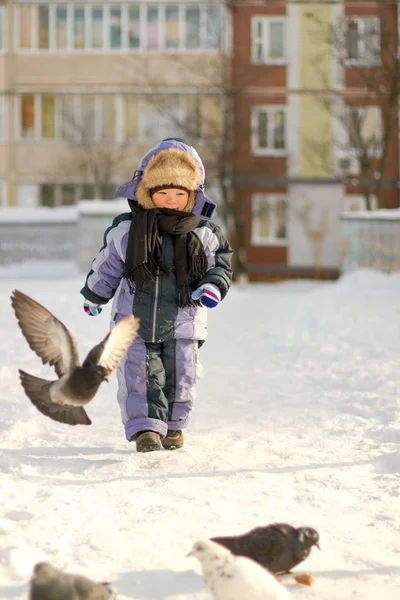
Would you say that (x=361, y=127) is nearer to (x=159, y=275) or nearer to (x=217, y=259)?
(x=217, y=259)

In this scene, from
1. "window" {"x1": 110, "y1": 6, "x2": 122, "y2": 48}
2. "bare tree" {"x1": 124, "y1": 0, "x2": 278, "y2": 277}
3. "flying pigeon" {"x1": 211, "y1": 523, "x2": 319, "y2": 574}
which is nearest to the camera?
"flying pigeon" {"x1": 211, "y1": 523, "x2": 319, "y2": 574}

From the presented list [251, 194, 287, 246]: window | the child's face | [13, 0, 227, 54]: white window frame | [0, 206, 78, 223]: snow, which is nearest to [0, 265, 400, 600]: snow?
the child's face

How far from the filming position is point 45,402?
12.3ft

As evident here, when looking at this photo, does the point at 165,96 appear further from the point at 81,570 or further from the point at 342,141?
the point at 81,570

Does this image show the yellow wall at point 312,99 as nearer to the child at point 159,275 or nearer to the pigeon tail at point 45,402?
the child at point 159,275

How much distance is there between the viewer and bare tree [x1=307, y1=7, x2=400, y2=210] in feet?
63.3

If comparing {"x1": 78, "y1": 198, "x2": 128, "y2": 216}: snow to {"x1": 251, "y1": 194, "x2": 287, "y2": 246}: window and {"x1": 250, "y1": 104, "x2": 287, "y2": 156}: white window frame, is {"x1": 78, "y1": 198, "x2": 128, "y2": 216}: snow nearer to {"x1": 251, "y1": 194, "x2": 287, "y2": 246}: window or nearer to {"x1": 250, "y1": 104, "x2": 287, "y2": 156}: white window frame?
{"x1": 251, "y1": 194, "x2": 287, "y2": 246}: window

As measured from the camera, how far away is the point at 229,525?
338 centimetres

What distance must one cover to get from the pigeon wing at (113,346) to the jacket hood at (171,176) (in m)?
1.03

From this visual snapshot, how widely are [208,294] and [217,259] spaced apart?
0.32 m

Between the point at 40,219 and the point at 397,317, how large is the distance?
1023 centimetres

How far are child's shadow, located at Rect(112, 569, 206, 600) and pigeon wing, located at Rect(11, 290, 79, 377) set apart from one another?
0.99 metres

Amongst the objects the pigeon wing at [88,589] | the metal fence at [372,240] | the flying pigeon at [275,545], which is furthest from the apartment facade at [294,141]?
the pigeon wing at [88,589]

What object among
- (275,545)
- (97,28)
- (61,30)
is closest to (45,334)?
(275,545)
